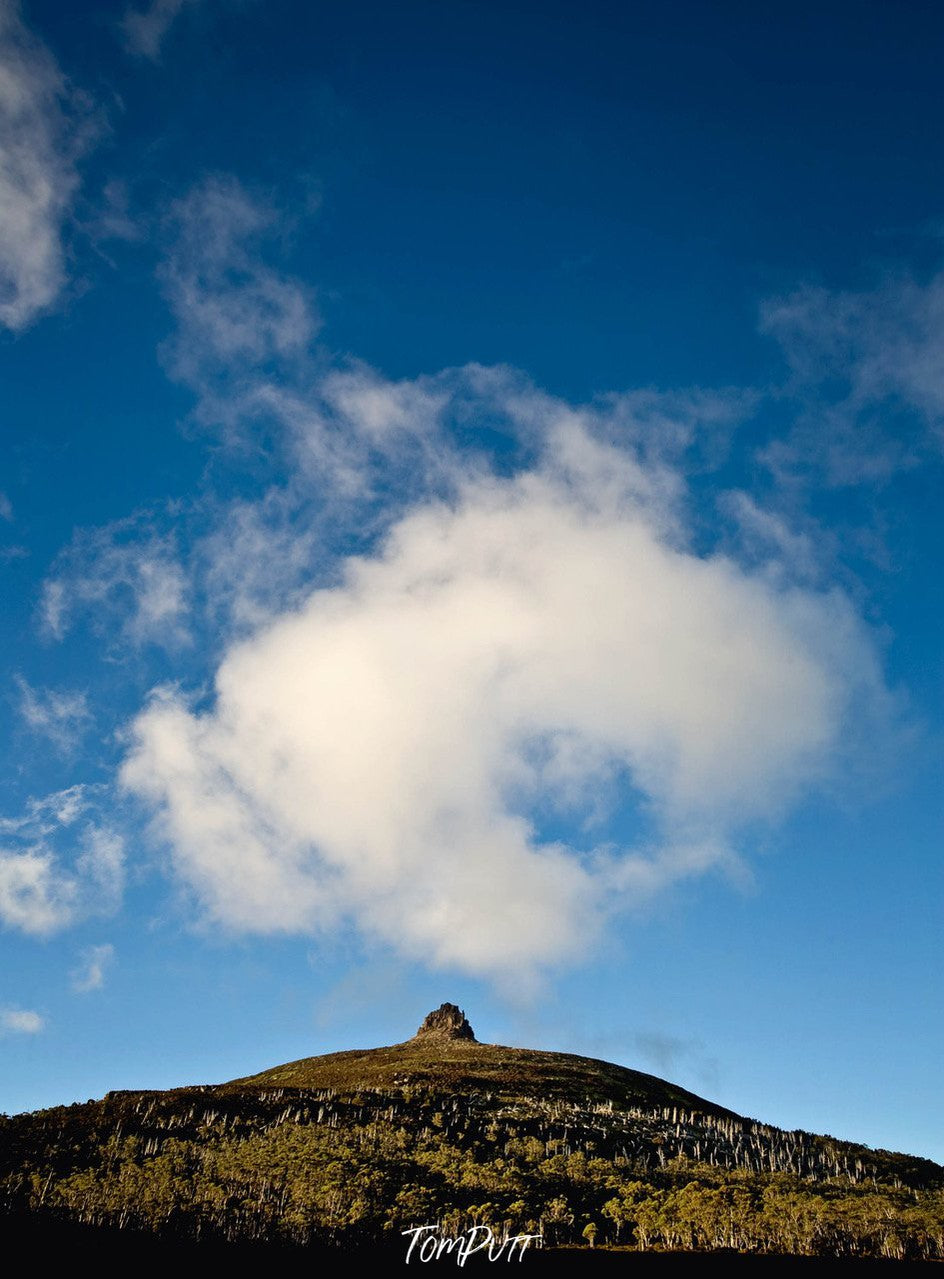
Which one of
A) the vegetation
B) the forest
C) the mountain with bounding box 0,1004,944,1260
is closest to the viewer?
the mountain with bounding box 0,1004,944,1260

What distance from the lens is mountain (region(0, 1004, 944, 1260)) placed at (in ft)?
309

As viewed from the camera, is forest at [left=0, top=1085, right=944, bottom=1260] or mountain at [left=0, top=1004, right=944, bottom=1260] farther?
forest at [left=0, top=1085, right=944, bottom=1260]

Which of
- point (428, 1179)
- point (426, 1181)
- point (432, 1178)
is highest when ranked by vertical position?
point (432, 1178)

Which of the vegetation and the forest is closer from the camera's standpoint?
the forest

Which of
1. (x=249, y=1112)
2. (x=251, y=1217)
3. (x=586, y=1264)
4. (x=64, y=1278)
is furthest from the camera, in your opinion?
(x=249, y=1112)

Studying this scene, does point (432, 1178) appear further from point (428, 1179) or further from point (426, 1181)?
point (426, 1181)

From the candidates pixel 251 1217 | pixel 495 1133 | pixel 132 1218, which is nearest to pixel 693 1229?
pixel 495 1133

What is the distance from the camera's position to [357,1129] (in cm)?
12862

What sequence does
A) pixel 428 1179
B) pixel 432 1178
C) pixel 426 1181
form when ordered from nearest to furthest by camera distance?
1. pixel 426 1181
2. pixel 428 1179
3. pixel 432 1178

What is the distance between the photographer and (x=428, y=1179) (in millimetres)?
108188

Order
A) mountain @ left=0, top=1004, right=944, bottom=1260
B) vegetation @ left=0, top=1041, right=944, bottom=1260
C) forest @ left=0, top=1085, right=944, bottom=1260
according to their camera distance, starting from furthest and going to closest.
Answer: vegetation @ left=0, top=1041, right=944, bottom=1260
forest @ left=0, top=1085, right=944, bottom=1260
mountain @ left=0, top=1004, right=944, bottom=1260

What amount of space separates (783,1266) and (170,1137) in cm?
9260

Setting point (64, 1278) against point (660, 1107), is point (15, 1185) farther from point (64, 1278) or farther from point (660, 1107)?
point (660, 1107)

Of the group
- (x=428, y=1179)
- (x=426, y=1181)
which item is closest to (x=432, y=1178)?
(x=428, y=1179)
